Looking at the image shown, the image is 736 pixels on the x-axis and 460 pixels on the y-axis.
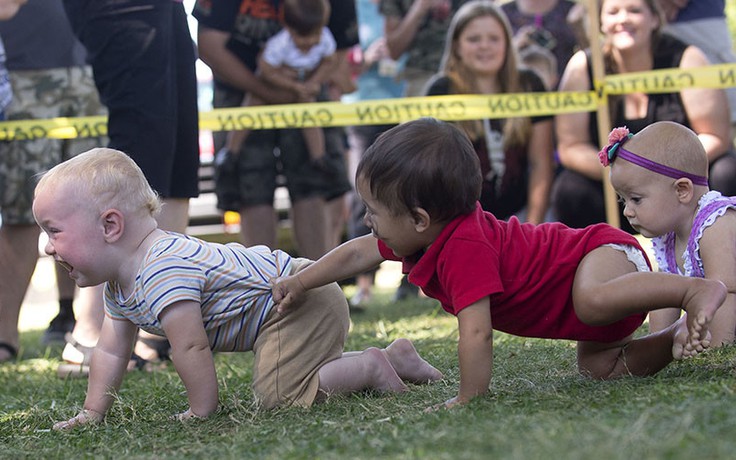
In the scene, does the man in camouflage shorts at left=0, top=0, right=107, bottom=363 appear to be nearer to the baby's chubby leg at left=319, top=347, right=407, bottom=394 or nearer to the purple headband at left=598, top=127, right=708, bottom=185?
the baby's chubby leg at left=319, top=347, right=407, bottom=394

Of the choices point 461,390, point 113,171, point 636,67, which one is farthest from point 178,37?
point 636,67

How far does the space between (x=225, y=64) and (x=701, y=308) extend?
3.96 meters

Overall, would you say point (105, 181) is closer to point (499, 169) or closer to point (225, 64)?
point (225, 64)

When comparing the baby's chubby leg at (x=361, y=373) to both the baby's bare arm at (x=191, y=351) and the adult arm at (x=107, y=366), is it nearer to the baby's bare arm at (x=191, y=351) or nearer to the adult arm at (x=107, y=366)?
the baby's bare arm at (x=191, y=351)

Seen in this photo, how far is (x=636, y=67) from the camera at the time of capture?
5.95 metres

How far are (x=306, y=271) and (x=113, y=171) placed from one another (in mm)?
636

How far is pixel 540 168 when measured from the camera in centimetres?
630

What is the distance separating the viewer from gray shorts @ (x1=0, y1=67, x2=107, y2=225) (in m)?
5.09

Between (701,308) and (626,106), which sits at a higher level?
(626,106)

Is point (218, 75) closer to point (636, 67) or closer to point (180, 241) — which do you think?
point (636, 67)

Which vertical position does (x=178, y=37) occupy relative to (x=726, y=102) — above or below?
above

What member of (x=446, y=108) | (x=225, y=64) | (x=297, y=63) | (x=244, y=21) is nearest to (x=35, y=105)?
(x=225, y=64)

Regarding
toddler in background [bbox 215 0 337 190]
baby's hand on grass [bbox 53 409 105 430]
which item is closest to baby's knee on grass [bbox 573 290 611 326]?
baby's hand on grass [bbox 53 409 105 430]

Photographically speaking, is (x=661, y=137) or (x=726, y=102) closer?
(x=661, y=137)
